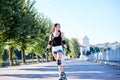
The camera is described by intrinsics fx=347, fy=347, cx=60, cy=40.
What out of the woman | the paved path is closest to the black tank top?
the woman

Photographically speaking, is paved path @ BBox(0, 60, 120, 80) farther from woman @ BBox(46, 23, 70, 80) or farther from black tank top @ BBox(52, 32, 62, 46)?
black tank top @ BBox(52, 32, 62, 46)

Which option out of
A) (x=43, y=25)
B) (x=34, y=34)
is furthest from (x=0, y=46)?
(x=43, y=25)

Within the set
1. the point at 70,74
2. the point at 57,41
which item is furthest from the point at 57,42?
the point at 70,74

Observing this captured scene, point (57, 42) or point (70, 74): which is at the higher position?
point (57, 42)

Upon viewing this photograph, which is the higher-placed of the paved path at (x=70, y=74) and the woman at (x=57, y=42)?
the woman at (x=57, y=42)

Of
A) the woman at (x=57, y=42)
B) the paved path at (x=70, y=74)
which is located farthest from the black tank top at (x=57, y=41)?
the paved path at (x=70, y=74)

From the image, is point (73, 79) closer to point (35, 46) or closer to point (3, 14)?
point (3, 14)

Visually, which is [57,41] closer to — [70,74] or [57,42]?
[57,42]

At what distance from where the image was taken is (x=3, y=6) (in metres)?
39.5

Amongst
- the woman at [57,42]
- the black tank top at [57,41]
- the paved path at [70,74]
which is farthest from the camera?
the paved path at [70,74]

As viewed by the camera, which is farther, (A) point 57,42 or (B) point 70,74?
(B) point 70,74

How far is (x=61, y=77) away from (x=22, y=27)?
35320mm

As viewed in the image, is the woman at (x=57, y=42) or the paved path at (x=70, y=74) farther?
the paved path at (x=70, y=74)

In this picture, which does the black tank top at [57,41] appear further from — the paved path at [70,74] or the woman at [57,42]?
the paved path at [70,74]
